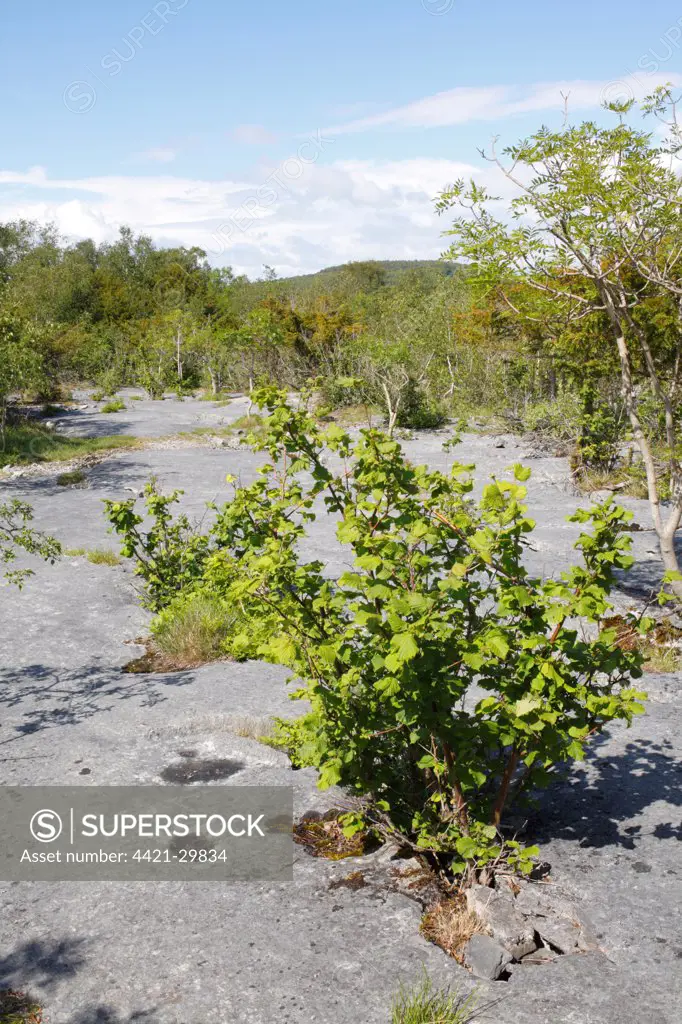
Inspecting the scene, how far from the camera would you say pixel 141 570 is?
8289mm

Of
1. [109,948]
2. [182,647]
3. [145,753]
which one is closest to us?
[109,948]

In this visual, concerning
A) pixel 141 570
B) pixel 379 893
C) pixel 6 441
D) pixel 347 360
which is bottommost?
pixel 379 893

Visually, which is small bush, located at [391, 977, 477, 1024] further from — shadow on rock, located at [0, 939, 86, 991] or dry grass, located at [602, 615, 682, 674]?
dry grass, located at [602, 615, 682, 674]

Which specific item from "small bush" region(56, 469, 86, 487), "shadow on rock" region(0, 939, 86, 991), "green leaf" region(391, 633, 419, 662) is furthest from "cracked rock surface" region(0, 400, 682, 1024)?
"small bush" region(56, 469, 86, 487)

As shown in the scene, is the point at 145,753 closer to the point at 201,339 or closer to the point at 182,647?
the point at 182,647

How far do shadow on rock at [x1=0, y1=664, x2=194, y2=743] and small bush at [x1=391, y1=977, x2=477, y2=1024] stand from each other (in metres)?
3.51

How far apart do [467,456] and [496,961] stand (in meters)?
14.7

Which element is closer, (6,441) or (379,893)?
(379,893)

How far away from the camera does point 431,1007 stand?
3.04 m

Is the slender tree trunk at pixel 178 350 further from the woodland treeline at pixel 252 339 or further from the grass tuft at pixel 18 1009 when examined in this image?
the grass tuft at pixel 18 1009

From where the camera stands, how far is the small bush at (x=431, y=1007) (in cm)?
299

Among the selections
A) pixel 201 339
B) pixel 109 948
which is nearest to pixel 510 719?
pixel 109 948

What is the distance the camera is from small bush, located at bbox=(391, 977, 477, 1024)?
299 centimetres

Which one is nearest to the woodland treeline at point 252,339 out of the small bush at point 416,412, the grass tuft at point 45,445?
the small bush at point 416,412
